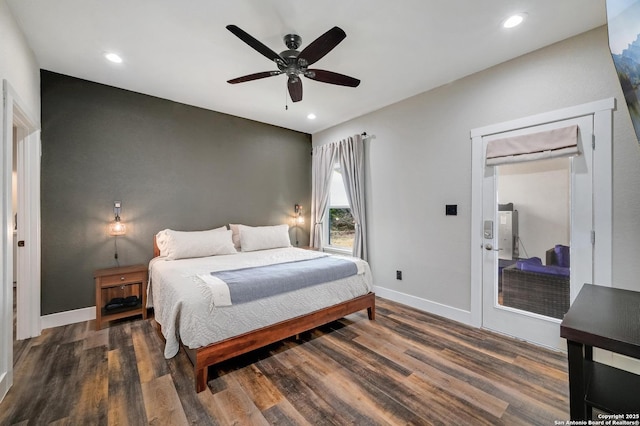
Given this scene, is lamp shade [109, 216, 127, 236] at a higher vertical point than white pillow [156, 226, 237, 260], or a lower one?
higher

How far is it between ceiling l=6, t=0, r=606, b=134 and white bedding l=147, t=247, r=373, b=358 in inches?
84.0

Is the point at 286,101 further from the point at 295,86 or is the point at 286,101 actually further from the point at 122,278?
the point at 122,278

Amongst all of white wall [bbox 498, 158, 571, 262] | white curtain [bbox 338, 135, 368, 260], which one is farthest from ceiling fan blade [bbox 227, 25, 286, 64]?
white wall [bbox 498, 158, 571, 262]

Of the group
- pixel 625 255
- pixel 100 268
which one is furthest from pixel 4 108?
pixel 625 255

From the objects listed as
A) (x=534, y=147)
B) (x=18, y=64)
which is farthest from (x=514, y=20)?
(x=18, y=64)

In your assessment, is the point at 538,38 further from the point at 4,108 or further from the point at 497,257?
the point at 4,108

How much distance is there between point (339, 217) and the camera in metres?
5.00

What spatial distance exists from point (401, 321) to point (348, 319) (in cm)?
62

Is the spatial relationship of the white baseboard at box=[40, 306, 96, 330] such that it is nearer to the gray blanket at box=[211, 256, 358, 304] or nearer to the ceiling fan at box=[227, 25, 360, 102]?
the gray blanket at box=[211, 256, 358, 304]

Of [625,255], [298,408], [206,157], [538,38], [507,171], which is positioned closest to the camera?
[298,408]

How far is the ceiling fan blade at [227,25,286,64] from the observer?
1793 mm

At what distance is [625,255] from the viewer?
2127 millimetres

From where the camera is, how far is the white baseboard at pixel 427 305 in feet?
10.2

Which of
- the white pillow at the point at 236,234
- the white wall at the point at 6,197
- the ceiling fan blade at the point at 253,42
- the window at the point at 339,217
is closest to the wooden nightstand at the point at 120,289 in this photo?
the white wall at the point at 6,197
